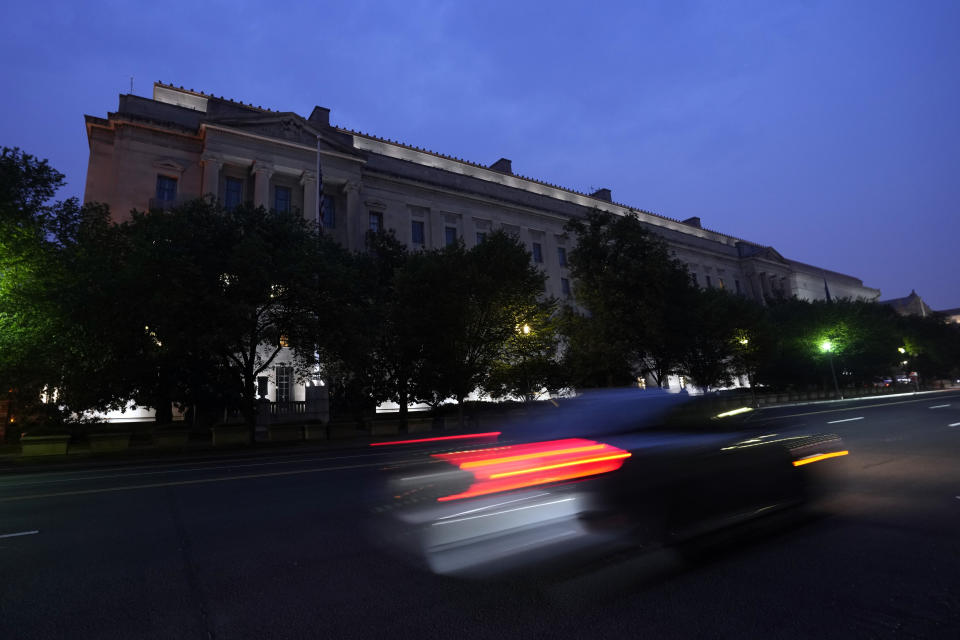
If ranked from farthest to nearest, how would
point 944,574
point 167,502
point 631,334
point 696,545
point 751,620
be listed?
point 631,334 → point 167,502 → point 696,545 → point 944,574 → point 751,620

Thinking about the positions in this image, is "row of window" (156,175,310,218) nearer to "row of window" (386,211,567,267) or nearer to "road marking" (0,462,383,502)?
"row of window" (386,211,567,267)

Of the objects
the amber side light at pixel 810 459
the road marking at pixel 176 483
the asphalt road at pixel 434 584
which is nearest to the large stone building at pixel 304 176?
the road marking at pixel 176 483

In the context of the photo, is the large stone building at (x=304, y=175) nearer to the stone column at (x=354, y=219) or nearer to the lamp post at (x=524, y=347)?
the stone column at (x=354, y=219)

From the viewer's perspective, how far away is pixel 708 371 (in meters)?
38.1

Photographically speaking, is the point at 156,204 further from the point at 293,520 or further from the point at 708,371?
the point at 708,371

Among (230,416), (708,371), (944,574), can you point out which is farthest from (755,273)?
(944,574)

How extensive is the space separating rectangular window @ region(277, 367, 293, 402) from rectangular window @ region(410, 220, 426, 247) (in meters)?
19.5

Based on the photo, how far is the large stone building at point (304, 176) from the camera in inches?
1476

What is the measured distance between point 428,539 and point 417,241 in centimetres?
4525

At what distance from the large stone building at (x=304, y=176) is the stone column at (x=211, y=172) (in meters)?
0.10

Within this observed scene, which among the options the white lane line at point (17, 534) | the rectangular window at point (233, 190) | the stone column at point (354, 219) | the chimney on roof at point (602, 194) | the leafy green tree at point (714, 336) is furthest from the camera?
the chimney on roof at point (602, 194)

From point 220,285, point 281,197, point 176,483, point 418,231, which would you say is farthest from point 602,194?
point 176,483

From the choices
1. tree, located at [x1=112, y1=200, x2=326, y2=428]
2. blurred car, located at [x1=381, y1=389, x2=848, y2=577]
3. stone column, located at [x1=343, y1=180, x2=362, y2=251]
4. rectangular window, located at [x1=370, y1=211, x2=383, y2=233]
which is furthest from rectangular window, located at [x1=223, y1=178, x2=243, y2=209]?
blurred car, located at [x1=381, y1=389, x2=848, y2=577]

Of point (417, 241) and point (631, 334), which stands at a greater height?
point (417, 241)
